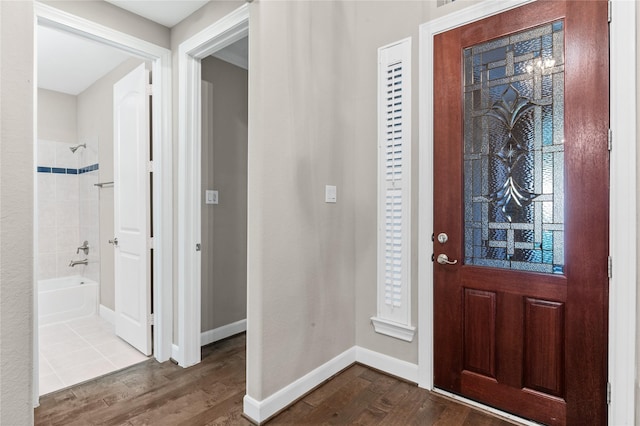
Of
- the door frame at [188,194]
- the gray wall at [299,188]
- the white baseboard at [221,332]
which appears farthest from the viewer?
the white baseboard at [221,332]

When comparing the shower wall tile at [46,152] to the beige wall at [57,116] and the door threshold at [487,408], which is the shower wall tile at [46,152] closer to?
the beige wall at [57,116]

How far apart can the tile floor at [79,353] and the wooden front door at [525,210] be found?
2492 mm

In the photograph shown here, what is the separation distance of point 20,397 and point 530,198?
7.92ft

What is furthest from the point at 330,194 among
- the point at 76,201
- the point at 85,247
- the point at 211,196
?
the point at 76,201

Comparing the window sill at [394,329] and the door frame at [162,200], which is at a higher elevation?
the door frame at [162,200]

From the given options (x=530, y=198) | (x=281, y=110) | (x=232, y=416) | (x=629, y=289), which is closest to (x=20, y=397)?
(x=232, y=416)

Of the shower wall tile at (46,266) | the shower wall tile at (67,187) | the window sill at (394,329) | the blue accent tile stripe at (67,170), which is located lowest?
the window sill at (394,329)

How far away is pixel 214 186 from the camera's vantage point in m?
3.02

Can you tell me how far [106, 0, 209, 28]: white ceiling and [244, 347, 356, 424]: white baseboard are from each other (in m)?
2.68

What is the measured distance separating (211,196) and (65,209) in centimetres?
264

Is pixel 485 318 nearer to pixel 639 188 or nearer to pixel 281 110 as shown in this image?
pixel 639 188

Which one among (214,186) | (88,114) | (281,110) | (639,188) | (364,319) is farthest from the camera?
(88,114)

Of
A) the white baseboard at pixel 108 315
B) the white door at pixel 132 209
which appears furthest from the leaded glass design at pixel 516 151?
the white baseboard at pixel 108 315

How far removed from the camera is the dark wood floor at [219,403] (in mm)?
1846
